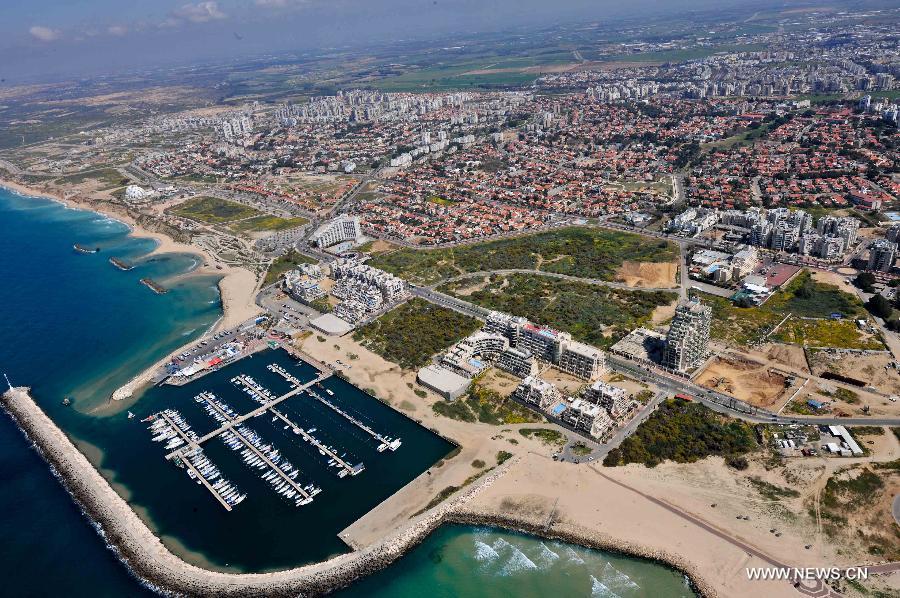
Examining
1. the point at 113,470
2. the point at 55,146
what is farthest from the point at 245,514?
the point at 55,146

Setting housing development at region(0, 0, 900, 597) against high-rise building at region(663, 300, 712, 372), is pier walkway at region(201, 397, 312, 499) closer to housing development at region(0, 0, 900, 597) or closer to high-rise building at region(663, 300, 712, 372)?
housing development at region(0, 0, 900, 597)

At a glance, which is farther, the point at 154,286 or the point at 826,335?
the point at 154,286

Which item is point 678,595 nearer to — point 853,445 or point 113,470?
point 853,445

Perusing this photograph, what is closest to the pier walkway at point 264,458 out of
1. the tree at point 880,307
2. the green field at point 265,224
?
the green field at point 265,224

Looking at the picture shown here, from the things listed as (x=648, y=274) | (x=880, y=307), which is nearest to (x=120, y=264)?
(x=648, y=274)

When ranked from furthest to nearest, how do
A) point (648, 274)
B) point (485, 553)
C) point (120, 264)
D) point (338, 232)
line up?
1. point (338, 232)
2. point (120, 264)
3. point (648, 274)
4. point (485, 553)

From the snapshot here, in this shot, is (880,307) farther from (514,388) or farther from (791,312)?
(514,388)
